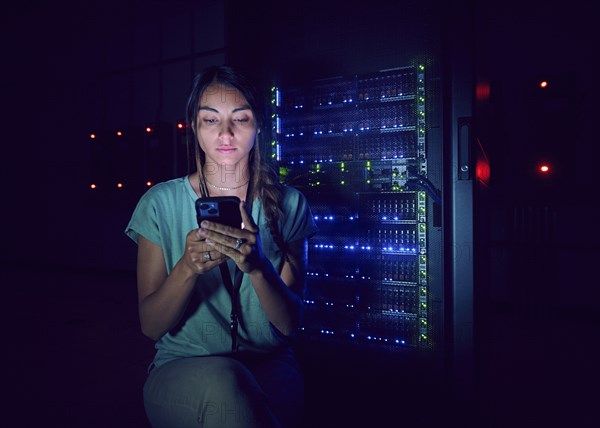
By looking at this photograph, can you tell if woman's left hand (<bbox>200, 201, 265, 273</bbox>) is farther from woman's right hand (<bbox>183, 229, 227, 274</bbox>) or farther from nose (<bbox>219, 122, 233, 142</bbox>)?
nose (<bbox>219, 122, 233, 142</bbox>)

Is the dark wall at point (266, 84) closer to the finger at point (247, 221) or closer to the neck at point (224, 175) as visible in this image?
the neck at point (224, 175)

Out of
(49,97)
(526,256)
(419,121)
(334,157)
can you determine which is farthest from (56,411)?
(49,97)

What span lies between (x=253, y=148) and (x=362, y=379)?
1.49 m

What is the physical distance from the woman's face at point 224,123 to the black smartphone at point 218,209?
0.35 m

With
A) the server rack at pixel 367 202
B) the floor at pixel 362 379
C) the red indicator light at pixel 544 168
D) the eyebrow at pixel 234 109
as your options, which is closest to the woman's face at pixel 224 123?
the eyebrow at pixel 234 109

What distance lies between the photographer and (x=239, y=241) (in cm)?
107

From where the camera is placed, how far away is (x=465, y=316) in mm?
1664

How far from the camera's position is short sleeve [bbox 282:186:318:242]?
1.47 metres

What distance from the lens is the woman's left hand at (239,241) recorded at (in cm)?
104

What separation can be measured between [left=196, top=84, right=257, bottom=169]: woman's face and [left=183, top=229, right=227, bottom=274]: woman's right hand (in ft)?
1.37

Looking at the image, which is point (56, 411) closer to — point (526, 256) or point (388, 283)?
point (388, 283)

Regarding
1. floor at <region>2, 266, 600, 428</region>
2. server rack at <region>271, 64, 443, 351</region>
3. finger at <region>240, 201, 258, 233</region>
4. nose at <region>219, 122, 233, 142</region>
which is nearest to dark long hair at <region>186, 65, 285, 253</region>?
nose at <region>219, 122, 233, 142</region>

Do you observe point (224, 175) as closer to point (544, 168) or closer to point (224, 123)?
point (224, 123)

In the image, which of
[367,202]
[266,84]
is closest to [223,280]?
[367,202]
